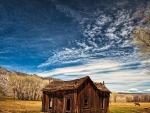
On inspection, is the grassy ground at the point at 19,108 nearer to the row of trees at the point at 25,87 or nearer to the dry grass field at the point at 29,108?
the dry grass field at the point at 29,108

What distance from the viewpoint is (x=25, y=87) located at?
295 ft

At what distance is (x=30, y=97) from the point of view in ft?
301

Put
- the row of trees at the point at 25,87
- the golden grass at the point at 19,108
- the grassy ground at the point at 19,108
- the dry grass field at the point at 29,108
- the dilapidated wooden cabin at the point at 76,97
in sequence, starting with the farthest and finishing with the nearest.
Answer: the row of trees at the point at 25,87 < the dry grass field at the point at 29,108 < the golden grass at the point at 19,108 < the grassy ground at the point at 19,108 < the dilapidated wooden cabin at the point at 76,97

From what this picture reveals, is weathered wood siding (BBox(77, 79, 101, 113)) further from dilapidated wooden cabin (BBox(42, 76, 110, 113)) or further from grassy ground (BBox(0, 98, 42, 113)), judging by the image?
grassy ground (BBox(0, 98, 42, 113))

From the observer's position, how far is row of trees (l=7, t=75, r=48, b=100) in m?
89.9

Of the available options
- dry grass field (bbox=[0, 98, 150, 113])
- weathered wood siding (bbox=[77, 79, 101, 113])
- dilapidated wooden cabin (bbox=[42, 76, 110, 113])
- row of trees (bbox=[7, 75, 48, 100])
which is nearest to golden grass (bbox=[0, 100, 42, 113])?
dry grass field (bbox=[0, 98, 150, 113])

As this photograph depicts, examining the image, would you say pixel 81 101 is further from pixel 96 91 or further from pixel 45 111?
pixel 45 111

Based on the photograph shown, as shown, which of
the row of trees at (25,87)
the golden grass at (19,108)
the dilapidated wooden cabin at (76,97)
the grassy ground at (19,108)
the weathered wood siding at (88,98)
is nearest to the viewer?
the dilapidated wooden cabin at (76,97)

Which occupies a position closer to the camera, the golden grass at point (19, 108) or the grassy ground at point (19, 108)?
the grassy ground at point (19, 108)

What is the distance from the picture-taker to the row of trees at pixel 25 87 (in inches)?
3538

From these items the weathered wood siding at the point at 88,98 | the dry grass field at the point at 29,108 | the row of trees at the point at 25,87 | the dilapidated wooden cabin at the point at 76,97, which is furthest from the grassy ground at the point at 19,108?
the row of trees at the point at 25,87

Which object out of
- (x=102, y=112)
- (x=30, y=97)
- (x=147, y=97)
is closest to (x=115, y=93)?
(x=147, y=97)

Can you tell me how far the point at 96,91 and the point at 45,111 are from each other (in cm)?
943

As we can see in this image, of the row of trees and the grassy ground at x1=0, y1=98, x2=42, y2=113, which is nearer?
the grassy ground at x1=0, y1=98, x2=42, y2=113
